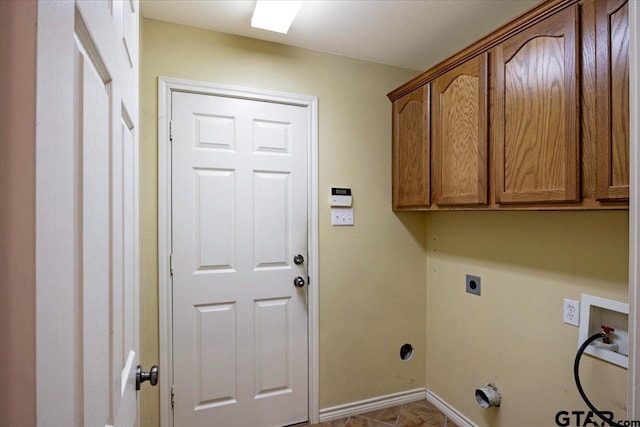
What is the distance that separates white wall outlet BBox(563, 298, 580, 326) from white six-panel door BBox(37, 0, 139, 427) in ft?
5.85

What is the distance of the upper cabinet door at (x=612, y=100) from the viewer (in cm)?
104

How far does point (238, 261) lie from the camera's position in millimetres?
1948

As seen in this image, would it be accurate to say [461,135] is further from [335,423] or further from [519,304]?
[335,423]

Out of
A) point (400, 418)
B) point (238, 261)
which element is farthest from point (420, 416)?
point (238, 261)

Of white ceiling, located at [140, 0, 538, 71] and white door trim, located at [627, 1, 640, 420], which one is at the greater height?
white ceiling, located at [140, 0, 538, 71]

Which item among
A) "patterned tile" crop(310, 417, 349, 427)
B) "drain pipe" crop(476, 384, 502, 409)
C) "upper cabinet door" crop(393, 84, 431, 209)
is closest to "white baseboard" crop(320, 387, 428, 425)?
"patterned tile" crop(310, 417, 349, 427)

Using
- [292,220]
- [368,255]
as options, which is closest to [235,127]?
[292,220]

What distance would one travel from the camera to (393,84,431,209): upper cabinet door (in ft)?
6.48

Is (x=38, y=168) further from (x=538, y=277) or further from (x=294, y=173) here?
(x=538, y=277)

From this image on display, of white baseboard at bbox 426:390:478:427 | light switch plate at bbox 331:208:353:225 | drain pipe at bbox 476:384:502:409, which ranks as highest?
light switch plate at bbox 331:208:353:225

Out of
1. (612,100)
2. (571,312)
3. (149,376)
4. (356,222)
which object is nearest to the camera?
(149,376)

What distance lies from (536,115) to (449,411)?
1932 mm

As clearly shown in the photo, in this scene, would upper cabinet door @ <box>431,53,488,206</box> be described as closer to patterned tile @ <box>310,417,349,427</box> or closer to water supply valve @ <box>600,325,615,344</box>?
water supply valve @ <box>600,325,615,344</box>

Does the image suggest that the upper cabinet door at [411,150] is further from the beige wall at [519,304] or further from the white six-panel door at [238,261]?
the white six-panel door at [238,261]
